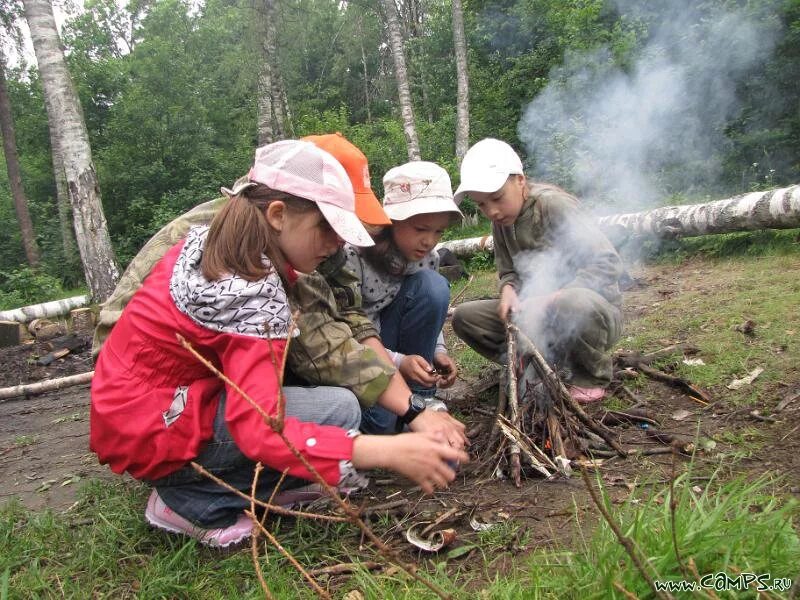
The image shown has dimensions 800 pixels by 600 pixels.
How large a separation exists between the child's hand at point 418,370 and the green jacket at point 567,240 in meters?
0.95

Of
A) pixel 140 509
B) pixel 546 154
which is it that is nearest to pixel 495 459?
pixel 140 509

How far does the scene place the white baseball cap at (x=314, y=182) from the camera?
6.40ft

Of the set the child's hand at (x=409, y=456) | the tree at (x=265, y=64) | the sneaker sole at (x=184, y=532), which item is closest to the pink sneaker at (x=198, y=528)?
the sneaker sole at (x=184, y=532)

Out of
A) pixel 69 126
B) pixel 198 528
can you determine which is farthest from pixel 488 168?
pixel 69 126

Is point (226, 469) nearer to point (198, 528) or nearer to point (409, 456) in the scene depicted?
point (198, 528)

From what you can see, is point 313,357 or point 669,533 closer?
point 669,533

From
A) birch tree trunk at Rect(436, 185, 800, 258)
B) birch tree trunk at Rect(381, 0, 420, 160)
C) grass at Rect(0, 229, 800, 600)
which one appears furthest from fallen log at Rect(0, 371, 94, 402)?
birch tree trunk at Rect(381, 0, 420, 160)

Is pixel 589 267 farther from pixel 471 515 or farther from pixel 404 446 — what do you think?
pixel 404 446

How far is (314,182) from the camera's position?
197cm

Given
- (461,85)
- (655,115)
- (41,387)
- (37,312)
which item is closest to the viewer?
(41,387)

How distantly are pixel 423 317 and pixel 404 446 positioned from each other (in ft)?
5.03

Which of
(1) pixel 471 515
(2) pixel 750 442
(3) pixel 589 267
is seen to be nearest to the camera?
(1) pixel 471 515

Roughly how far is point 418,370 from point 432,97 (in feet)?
65.8

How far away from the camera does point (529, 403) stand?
284 centimetres
